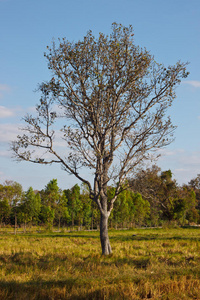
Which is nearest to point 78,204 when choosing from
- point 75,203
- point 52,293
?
point 75,203

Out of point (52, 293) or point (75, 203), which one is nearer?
point (52, 293)

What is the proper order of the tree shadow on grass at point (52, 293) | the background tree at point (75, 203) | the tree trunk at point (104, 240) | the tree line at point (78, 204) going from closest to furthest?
the tree shadow on grass at point (52, 293) < the tree trunk at point (104, 240) < the tree line at point (78, 204) < the background tree at point (75, 203)

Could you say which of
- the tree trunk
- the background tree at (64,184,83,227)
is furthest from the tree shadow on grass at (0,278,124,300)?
the background tree at (64,184,83,227)

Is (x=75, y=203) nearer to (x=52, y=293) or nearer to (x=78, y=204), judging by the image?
(x=78, y=204)

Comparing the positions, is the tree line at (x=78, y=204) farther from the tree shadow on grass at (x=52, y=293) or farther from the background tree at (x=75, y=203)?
the tree shadow on grass at (x=52, y=293)

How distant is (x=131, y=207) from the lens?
56875 mm

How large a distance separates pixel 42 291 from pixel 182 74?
13.8m

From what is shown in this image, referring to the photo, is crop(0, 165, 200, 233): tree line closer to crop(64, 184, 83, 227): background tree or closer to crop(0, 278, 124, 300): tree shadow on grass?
crop(64, 184, 83, 227): background tree

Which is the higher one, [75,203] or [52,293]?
[75,203]

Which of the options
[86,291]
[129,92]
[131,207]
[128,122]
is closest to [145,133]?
[128,122]

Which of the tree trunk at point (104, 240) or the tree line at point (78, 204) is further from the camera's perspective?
the tree line at point (78, 204)

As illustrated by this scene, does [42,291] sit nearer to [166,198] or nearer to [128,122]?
[128,122]

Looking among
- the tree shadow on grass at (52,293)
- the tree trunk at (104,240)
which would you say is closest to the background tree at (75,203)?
the tree trunk at (104,240)

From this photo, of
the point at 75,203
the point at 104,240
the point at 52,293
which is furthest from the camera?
the point at 75,203
